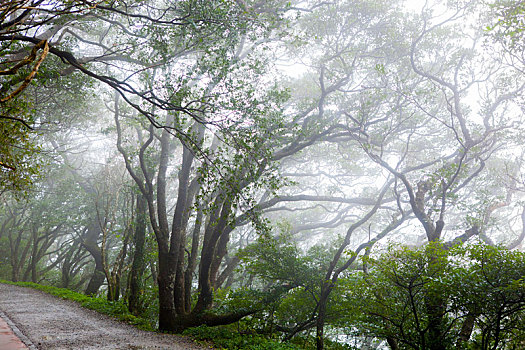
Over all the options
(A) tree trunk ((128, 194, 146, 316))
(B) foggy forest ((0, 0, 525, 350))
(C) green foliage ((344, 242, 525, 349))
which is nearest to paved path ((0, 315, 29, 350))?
(B) foggy forest ((0, 0, 525, 350))

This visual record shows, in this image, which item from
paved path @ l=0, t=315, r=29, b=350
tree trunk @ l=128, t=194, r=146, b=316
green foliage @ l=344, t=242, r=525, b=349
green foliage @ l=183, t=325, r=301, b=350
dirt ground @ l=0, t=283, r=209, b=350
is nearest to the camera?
paved path @ l=0, t=315, r=29, b=350

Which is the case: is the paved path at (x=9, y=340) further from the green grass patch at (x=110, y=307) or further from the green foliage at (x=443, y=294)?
the green foliage at (x=443, y=294)

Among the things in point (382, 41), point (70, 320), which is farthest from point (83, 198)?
point (382, 41)

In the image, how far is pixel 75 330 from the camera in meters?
5.79

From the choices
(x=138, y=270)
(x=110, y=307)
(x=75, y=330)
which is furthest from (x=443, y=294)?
(x=110, y=307)

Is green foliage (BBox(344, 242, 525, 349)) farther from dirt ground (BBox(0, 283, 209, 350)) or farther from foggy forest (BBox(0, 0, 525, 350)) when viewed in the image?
dirt ground (BBox(0, 283, 209, 350))

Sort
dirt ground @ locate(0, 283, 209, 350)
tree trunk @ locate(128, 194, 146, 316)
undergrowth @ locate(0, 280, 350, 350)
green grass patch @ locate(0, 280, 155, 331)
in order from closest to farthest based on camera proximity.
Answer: dirt ground @ locate(0, 283, 209, 350), undergrowth @ locate(0, 280, 350, 350), green grass patch @ locate(0, 280, 155, 331), tree trunk @ locate(128, 194, 146, 316)

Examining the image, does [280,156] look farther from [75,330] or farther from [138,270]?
[75,330]

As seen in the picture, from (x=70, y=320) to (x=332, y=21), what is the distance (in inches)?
375

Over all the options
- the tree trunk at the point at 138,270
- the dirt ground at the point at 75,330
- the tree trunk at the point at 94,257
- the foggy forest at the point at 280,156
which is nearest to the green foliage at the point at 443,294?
Result: the foggy forest at the point at 280,156

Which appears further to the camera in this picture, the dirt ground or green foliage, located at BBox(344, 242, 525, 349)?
the dirt ground

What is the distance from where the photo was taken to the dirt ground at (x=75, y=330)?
4.94 m

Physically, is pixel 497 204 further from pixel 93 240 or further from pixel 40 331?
pixel 93 240

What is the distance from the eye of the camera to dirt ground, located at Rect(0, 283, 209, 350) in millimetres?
4938
